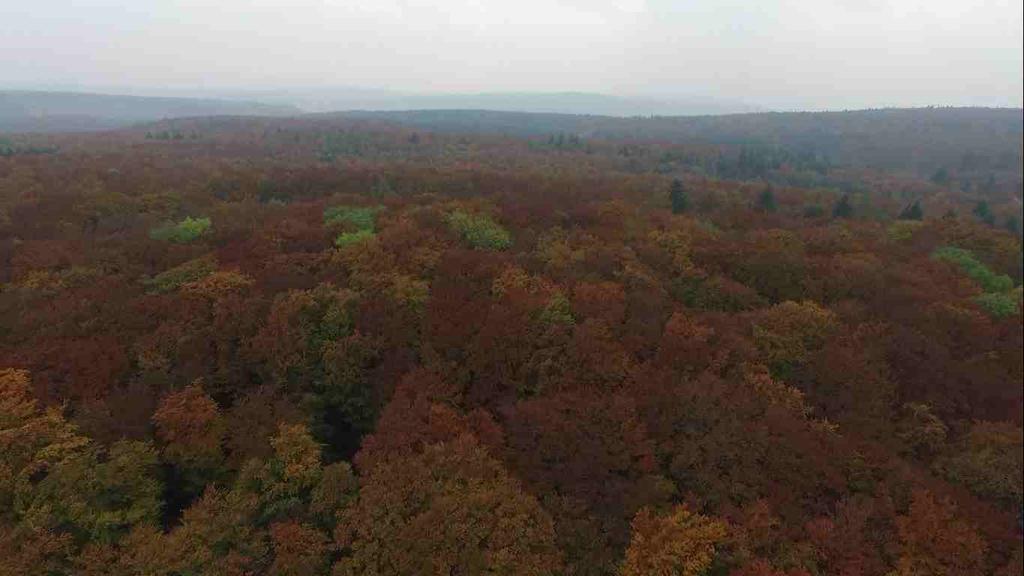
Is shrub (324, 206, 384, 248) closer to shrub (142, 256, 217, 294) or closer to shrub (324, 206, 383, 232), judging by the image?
shrub (324, 206, 383, 232)

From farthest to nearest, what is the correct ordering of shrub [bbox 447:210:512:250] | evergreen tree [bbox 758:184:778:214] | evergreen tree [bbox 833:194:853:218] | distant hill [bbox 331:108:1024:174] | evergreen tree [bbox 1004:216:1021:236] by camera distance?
1. distant hill [bbox 331:108:1024:174]
2. evergreen tree [bbox 758:184:778:214]
3. evergreen tree [bbox 833:194:853:218]
4. evergreen tree [bbox 1004:216:1021:236]
5. shrub [bbox 447:210:512:250]

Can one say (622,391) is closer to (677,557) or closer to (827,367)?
(677,557)

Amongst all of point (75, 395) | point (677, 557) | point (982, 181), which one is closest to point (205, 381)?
point (75, 395)

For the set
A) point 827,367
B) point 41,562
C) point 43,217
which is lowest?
point 41,562

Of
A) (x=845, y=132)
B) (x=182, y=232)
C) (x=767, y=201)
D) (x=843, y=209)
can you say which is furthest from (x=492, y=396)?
(x=845, y=132)

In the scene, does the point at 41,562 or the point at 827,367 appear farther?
the point at 827,367

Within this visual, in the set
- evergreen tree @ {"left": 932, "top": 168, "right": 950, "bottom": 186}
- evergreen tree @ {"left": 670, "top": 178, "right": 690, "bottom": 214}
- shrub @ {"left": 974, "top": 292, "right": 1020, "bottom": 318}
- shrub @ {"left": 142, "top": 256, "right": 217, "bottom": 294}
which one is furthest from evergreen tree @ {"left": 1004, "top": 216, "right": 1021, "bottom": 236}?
shrub @ {"left": 142, "top": 256, "right": 217, "bottom": 294}

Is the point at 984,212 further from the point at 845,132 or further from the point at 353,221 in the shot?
the point at 845,132

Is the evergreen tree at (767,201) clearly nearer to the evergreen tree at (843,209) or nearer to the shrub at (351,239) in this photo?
the evergreen tree at (843,209)
